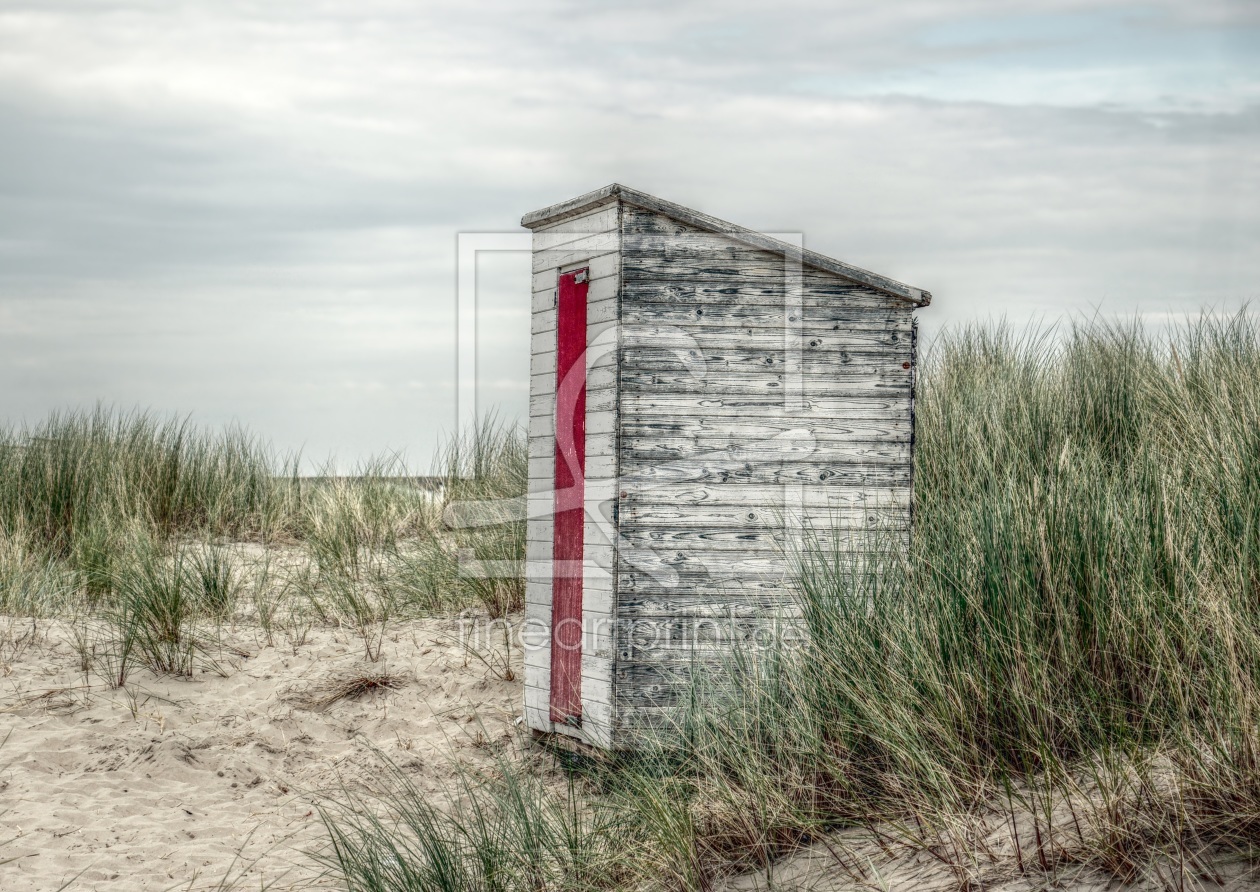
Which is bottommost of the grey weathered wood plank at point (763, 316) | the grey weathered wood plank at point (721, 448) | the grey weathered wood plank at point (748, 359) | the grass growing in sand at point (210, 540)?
the grass growing in sand at point (210, 540)

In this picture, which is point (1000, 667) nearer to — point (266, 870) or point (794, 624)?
point (794, 624)

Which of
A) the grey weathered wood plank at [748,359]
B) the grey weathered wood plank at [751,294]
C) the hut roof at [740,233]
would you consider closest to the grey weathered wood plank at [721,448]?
the grey weathered wood plank at [748,359]

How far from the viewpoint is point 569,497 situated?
6789 mm

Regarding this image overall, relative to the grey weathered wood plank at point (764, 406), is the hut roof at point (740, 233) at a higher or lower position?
higher

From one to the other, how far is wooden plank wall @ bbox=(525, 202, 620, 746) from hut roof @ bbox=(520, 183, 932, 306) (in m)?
0.09

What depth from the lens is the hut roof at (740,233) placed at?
21.0 feet

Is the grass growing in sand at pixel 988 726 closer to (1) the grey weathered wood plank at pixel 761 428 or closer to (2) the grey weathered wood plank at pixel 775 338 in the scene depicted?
(1) the grey weathered wood plank at pixel 761 428

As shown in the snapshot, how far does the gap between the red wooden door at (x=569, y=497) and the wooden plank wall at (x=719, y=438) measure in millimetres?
425

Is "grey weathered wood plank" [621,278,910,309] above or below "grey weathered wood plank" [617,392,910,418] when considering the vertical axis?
above

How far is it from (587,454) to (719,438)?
84 cm

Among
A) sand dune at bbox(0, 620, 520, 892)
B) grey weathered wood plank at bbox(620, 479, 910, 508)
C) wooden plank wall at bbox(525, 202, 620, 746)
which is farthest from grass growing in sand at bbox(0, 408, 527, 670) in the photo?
grey weathered wood plank at bbox(620, 479, 910, 508)

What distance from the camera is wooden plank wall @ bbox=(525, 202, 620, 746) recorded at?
21.1 feet

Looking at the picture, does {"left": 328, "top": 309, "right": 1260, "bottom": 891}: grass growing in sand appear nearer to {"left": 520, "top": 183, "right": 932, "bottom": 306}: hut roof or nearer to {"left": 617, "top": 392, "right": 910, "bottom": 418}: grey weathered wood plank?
{"left": 617, "top": 392, "right": 910, "bottom": 418}: grey weathered wood plank

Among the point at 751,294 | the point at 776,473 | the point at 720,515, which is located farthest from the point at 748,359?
→ the point at 720,515
